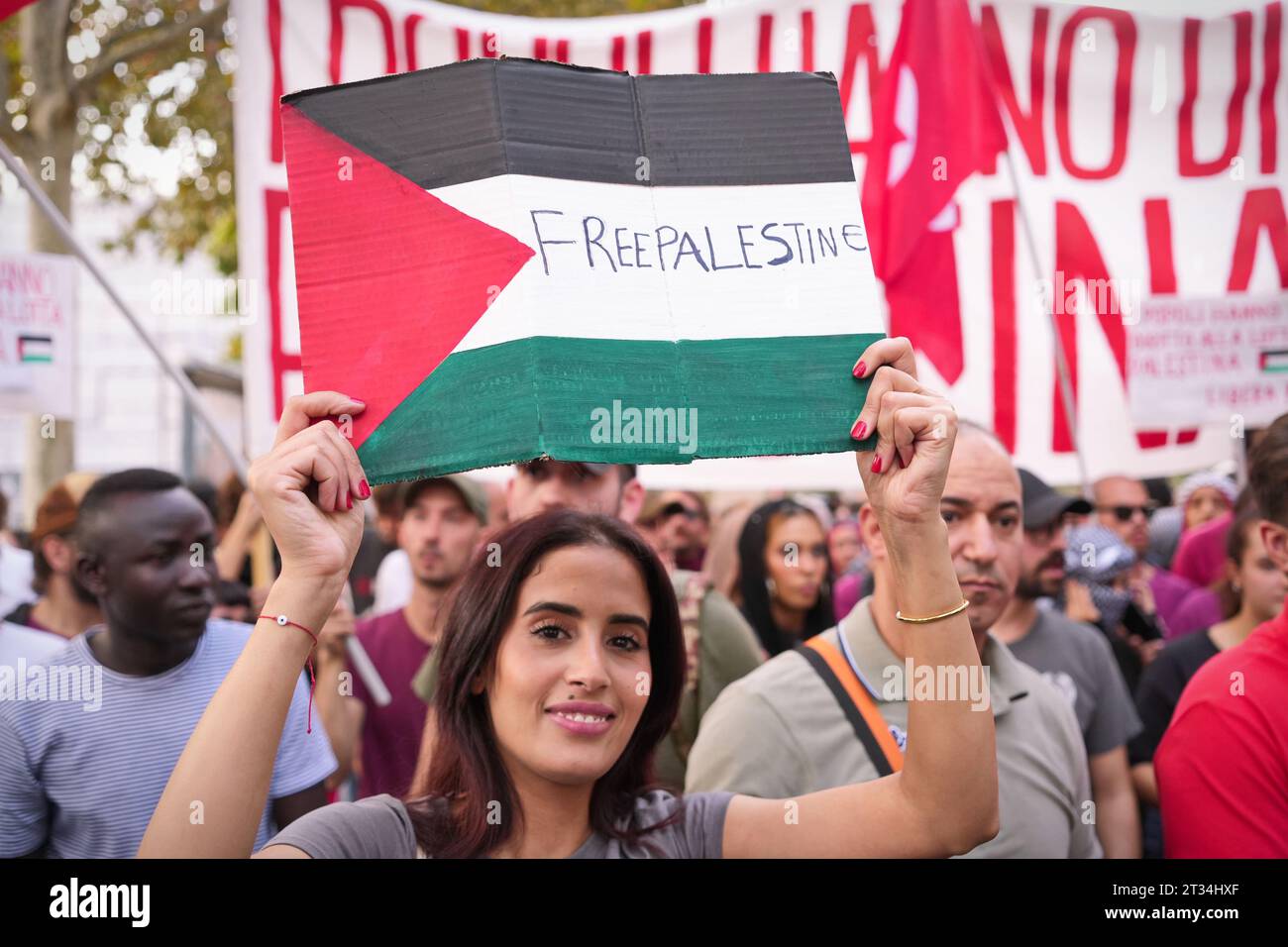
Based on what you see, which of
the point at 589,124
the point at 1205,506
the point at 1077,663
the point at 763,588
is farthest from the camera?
the point at 1205,506

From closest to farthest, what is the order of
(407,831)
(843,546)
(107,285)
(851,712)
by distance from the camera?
(407,831) → (851,712) → (107,285) → (843,546)

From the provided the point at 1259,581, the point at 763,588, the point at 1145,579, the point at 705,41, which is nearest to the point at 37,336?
the point at 705,41

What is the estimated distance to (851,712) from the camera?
2.66 metres

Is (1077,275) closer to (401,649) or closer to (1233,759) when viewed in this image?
(401,649)

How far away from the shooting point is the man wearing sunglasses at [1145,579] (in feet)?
16.6

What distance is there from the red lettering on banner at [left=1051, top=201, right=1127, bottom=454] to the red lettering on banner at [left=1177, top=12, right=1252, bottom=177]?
1.47 feet

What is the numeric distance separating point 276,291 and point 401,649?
4.29 ft

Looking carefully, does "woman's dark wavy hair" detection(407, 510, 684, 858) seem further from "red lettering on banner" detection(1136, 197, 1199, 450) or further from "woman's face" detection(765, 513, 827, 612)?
"red lettering on banner" detection(1136, 197, 1199, 450)

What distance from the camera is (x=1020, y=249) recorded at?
5.09 m

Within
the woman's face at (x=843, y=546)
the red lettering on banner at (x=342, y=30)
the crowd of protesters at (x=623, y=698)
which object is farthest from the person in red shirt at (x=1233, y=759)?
the woman's face at (x=843, y=546)

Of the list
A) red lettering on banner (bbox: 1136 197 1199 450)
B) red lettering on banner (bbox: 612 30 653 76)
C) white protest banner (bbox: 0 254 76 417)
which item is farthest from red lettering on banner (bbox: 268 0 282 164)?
red lettering on banner (bbox: 1136 197 1199 450)

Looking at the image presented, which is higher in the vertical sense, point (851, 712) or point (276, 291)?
point (276, 291)
